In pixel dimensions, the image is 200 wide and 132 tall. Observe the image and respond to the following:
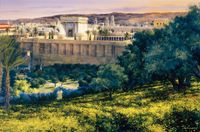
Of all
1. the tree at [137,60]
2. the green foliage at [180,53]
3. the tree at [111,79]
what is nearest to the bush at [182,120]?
the green foliage at [180,53]

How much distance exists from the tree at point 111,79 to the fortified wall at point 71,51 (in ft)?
104

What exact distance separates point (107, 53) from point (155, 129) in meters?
50.1

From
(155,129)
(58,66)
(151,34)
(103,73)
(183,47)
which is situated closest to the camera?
(155,129)

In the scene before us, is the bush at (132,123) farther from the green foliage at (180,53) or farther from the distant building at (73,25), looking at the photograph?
the distant building at (73,25)

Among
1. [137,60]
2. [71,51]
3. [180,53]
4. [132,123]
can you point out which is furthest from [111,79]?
[71,51]

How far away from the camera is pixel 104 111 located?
28.0m

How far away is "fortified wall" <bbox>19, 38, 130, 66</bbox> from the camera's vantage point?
72750 millimetres

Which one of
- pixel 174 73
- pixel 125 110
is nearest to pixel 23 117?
pixel 125 110

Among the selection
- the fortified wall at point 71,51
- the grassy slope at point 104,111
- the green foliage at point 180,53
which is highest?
the green foliage at point 180,53

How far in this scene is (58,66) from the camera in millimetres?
73000

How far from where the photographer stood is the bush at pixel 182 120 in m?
23.8

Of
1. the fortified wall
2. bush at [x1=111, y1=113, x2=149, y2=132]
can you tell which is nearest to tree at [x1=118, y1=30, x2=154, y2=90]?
bush at [x1=111, y1=113, x2=149, y2=132]

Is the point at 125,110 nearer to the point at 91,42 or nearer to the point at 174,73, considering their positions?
the point at 174,73

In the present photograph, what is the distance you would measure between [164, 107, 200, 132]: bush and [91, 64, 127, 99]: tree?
12.3 metres
